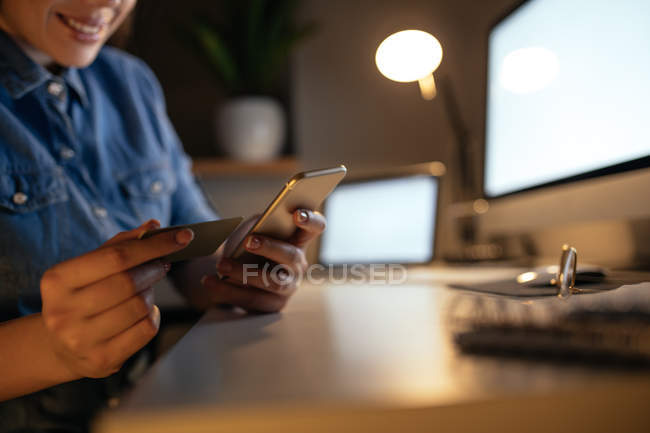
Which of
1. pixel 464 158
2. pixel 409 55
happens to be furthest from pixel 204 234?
pixel 464 158

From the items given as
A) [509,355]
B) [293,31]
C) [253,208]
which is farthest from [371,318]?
[293,31]

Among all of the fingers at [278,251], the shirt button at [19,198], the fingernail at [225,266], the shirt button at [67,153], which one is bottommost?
the fingernail at [225,266]

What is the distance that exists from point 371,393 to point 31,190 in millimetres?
634

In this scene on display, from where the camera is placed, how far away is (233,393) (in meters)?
0.20

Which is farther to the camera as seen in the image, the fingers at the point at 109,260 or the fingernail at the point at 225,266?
the fingernail at the point at 225,266

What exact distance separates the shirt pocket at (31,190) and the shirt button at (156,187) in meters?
0.17

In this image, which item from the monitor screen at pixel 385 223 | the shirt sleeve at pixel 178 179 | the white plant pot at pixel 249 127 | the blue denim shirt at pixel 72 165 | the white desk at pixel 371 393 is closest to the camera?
the white desk at pixel 371 393

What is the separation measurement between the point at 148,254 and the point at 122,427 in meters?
0.21

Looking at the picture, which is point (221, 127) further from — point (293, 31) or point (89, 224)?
point (89, 224)

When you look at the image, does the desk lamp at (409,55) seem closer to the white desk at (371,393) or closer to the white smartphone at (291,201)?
the white smartphone at (291,201)

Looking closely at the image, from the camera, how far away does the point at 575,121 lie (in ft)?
2.03

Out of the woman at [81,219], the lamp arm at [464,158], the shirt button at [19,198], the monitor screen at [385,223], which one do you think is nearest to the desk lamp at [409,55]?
the monitor screen at [385,223]

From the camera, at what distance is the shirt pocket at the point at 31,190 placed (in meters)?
0.63

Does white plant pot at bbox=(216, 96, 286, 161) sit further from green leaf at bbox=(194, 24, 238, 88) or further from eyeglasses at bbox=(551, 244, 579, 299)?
eyeglasses at bbox=(551, 244, 579, 299)
